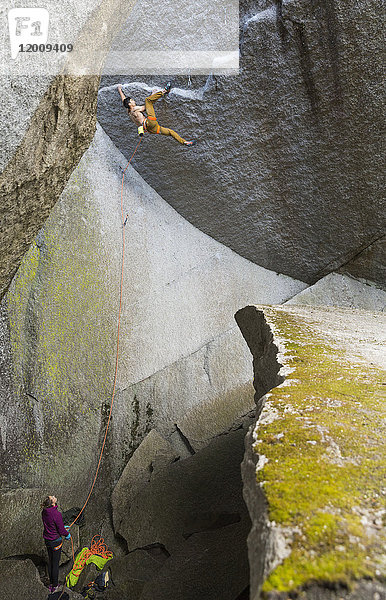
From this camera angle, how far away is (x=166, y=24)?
153 inches

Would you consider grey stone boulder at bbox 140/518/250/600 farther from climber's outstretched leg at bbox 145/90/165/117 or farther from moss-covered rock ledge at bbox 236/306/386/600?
climber's outstretched leg at bbox 145/90/165/117

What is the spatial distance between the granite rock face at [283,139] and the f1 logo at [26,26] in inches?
80.5

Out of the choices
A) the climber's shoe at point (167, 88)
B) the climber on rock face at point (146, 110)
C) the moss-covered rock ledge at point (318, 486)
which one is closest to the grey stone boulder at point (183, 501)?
the moss-covered rock ledge at point (318, 486)

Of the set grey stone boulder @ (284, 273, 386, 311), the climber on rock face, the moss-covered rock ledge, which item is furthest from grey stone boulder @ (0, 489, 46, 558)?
grey stone boulder @ (284, 273, 386, 311)

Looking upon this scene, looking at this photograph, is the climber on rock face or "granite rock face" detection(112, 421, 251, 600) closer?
"granite rock face" detection(112, 421, 251, 600)

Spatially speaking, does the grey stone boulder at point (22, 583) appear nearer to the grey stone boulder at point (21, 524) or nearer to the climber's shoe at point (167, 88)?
the grey stone boulder at point (21, 524)

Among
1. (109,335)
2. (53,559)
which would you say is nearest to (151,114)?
(109,335)

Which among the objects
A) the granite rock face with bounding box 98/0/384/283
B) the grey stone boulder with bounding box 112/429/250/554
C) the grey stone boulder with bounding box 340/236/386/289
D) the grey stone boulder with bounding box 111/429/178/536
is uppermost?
the granite rock face with bounding box 98/0/384/283

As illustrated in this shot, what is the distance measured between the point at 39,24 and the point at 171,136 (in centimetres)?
253

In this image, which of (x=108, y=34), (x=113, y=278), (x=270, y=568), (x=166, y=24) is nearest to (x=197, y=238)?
(x=113, y=278)

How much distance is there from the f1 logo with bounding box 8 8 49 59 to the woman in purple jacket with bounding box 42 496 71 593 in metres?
2.74

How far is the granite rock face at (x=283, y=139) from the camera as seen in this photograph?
12.1ft

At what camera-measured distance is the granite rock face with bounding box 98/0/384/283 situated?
12.1 ft

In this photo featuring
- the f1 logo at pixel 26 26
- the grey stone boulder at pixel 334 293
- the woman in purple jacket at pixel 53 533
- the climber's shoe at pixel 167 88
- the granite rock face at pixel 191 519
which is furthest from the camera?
the grey stone boulder at pixel 334 293
